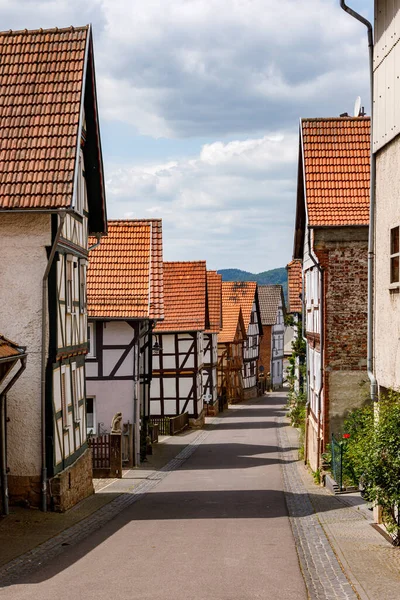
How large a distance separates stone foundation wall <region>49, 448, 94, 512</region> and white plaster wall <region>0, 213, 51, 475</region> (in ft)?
1.75

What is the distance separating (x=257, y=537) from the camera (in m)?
14.5

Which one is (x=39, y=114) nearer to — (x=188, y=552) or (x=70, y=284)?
(x=70, y=284)

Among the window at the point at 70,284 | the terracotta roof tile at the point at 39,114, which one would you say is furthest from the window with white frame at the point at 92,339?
the terracotta roof tile at the point at 39,114

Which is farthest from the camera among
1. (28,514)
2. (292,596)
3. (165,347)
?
(165,347)

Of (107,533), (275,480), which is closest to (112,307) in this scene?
(275,480)

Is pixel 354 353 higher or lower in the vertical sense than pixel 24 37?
lower

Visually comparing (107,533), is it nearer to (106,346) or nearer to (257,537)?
(257,537)

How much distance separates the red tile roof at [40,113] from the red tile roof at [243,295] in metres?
48.5

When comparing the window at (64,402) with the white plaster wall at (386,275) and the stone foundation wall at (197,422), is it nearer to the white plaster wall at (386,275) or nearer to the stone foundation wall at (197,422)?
the white plaster wall at (386,275)

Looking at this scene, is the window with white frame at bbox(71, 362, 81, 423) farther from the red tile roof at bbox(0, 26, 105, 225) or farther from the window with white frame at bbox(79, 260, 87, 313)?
the red tile roof at bbox(0, 26, 105, 225)

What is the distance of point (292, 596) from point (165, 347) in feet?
108

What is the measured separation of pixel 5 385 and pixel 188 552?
497 cm

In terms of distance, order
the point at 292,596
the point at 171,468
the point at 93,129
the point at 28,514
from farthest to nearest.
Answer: the point at 171,468 → the point at 93,129 → the point at 28,514 → the point at 292,596

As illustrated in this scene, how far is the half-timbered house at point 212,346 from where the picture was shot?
5238 centimetres
